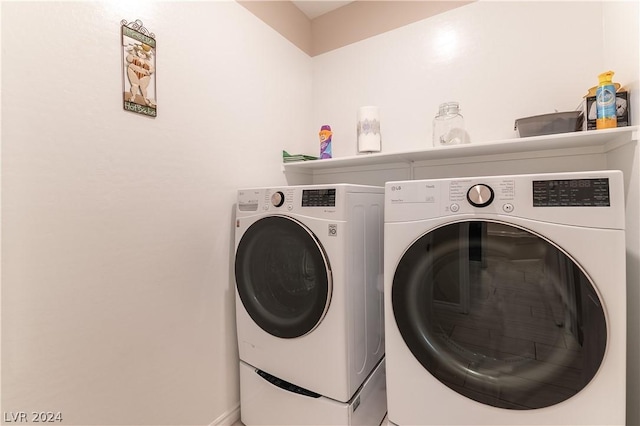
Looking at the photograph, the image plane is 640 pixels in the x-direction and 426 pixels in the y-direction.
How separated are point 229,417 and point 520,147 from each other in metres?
1.94

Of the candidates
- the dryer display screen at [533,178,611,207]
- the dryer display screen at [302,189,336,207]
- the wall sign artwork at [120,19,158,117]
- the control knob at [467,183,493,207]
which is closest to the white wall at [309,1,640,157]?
the dryer display screen at [533,178,611,207]

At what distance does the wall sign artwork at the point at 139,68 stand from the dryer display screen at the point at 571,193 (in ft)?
4.60

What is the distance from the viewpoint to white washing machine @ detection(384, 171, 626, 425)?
776 mm

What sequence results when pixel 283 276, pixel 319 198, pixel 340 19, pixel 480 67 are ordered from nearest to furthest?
pixel 319 198 → pixel 283 276 → pixel 480 67 → pixel 340 19

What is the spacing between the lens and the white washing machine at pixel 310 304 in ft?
3.73

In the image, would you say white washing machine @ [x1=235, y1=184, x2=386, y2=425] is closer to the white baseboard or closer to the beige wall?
the white baseboard

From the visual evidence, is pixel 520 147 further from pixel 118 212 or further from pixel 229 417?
pixel 229 417

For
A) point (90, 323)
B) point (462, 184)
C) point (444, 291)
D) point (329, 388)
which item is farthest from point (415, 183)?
point (90, 323)

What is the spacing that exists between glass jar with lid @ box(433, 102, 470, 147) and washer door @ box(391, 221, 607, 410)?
0.84 metres

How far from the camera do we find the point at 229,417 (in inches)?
57.2

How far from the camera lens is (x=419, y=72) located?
68.9 inches

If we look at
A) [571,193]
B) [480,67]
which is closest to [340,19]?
[480,67]

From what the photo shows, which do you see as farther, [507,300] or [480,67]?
[480,67]

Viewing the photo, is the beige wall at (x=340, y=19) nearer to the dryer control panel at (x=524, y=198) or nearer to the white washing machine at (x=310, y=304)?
the white washing machine at (x=310, y=304)
